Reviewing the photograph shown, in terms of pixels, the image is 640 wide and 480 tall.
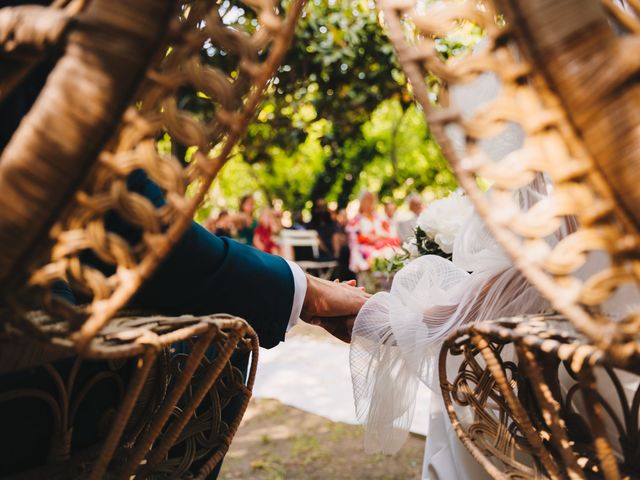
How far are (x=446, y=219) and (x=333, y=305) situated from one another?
0.54 metres

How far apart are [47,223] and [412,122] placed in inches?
748

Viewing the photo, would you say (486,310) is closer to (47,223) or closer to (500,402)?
(500,402)

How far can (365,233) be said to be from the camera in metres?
8.41

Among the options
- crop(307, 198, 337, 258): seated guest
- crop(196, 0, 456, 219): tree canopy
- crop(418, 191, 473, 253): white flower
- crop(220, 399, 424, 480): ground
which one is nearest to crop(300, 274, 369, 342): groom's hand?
crop(418, 191, 473, 253): white flower

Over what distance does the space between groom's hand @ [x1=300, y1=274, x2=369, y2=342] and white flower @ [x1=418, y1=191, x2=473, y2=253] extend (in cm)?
38

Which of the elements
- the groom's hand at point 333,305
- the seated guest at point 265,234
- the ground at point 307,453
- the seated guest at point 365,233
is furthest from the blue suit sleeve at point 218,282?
the seated guest at point 265,234

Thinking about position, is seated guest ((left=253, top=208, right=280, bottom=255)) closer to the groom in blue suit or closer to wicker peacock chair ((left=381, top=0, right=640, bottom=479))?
the groom in blue suit

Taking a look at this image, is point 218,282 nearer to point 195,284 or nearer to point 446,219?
point 195,284

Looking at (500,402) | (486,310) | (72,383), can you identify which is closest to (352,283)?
(486,310)

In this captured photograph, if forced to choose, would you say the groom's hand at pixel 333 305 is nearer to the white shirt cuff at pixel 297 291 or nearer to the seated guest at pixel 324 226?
the white shirt cuff at pixel 297 291

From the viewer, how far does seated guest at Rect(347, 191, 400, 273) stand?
8.33 m

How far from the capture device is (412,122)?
18.9 meters

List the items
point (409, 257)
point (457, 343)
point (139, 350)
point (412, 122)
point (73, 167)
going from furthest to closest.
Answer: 1. point (412, 122)
2. point (409, 257)
3. point (457, 343)
4. point (139, 350)
5. point (73, 167)

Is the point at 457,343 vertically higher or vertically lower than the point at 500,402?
higher
